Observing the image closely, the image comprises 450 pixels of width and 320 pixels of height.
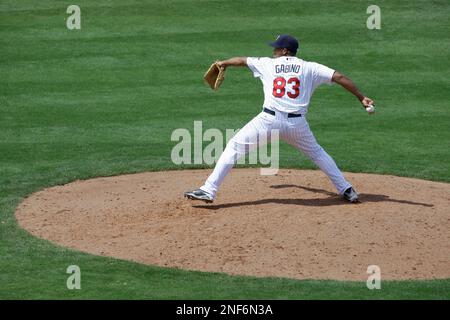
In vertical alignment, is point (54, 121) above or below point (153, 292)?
above

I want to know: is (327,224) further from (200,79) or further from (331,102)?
(200,79)

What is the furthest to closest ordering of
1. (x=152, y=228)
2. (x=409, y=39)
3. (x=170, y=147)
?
(x=409, y=39)
(x=170, y=147)
(x=152, y=228)

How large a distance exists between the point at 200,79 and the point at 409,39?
15.4 feet

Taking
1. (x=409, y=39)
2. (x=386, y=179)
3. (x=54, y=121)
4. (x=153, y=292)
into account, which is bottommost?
(x=153, y=292)

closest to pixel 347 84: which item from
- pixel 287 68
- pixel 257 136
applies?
pixel 287 68

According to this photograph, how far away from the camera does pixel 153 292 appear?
755cm

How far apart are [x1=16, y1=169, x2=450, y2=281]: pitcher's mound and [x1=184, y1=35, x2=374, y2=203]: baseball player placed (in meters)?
0.54

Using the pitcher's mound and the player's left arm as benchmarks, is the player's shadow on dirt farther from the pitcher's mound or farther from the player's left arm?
the player's left arm

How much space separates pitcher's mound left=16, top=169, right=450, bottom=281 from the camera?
27.7 ft

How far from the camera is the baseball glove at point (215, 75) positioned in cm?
966

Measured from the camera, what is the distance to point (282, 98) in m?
9.39

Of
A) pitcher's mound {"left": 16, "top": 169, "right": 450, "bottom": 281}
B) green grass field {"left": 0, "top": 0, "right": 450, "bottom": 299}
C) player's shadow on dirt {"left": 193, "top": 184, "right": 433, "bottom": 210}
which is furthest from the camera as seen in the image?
player's shadow on dirt {"left": 193, "top": 184, "right": 433, "bottom": 210}

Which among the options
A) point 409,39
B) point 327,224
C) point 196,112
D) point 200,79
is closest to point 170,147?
point 196,112

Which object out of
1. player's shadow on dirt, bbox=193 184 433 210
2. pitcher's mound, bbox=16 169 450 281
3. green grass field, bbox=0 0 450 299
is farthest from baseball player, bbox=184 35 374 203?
green grass field, bbox=0 0 450 299
